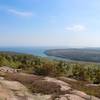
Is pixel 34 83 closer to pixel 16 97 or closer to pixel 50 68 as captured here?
pixel 16 97

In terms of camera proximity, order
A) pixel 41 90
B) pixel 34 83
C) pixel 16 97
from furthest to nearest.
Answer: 1. pixel 34 83
2. pixel 41 90
3. pixel 16 97

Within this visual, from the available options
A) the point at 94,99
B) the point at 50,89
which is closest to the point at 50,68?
the point at 50,89

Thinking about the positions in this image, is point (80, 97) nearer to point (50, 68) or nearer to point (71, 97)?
point (71, 97)

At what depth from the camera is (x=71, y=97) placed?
18.4m

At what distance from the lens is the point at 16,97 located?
1750 cm

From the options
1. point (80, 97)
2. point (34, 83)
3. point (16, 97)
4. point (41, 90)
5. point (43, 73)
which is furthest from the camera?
point (43, 73)

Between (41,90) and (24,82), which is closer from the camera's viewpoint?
(41,90)

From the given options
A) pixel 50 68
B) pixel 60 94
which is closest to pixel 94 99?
pixel 60 94

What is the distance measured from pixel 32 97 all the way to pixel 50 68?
2088 cm

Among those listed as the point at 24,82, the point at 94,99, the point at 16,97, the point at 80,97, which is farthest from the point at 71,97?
the point at 24,82

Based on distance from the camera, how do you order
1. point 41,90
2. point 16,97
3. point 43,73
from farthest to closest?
point 43,73
point 41,90
point 16,97

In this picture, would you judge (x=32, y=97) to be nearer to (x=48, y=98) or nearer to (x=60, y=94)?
(x=48, y=98)

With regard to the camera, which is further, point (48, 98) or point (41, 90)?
point (41, 90)

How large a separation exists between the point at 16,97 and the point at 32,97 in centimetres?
132
